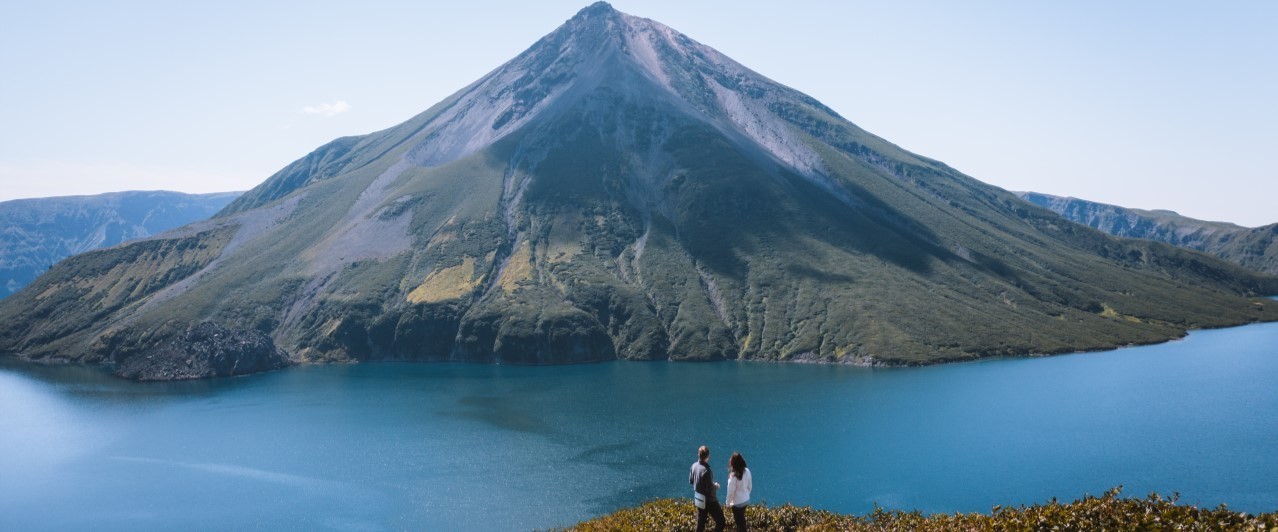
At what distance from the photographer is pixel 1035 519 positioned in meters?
27.7

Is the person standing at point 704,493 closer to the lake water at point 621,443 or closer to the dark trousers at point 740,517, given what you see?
the dark trousers at point 740,517

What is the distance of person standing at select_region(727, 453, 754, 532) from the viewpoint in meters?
31.1

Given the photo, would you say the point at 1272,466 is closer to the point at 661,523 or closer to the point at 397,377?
the point at 661,523

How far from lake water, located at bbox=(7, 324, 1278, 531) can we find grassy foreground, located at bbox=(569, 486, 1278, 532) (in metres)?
45.2

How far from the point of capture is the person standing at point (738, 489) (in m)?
31.1

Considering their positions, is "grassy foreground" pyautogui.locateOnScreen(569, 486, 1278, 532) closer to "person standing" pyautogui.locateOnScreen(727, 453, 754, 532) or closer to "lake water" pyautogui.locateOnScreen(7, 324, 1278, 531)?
"person standing" pyautogui.locateOnScreen(727, 453, 754, 532)

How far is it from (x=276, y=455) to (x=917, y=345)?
14373cm

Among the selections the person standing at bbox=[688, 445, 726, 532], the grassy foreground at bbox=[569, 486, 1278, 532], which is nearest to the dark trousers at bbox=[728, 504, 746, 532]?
the person standing at bbox=[688, 445, 726, 532]

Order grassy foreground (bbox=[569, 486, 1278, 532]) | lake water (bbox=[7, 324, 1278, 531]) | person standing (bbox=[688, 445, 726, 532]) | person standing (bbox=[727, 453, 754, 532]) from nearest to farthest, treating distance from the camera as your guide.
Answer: grassy foreground (bbox=[569, 486, 1278, 532])
person standing (bbox=[727, 453, 754, 532])
person standing (bbox=[688, 445, 726, 532])
lake water (bbox=[7, 324, 1278, 531])

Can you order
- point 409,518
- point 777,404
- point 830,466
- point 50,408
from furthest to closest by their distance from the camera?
point 50,408, point 777,404, point 830,466, point 409,518

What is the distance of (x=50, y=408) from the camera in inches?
6176

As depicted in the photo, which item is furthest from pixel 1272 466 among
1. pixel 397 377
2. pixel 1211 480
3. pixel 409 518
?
pixel 397 377

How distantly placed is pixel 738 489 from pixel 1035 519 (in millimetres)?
10901

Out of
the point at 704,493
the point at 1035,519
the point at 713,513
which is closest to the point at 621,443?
the point at 713,513
